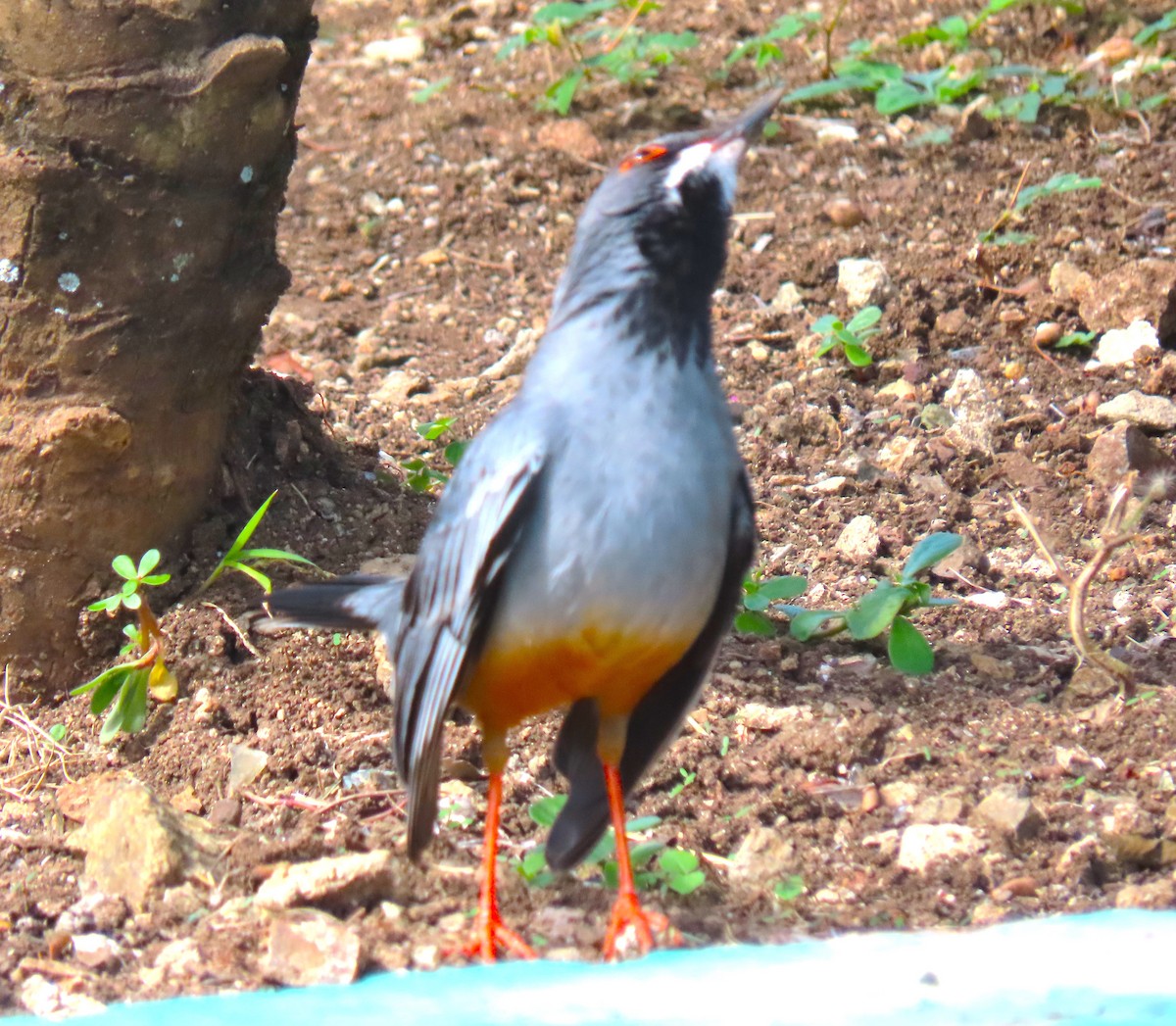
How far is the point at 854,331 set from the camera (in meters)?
5.39

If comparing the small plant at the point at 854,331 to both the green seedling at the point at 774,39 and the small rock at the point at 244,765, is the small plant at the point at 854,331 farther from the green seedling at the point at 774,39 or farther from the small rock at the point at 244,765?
the small rock at the point at 244,765

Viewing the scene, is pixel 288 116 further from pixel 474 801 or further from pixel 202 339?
pixel 474 801

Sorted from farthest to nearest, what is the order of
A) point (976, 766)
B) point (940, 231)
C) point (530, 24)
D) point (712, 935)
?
point (530, 24)
point (940, 231)
point (976, 766)
point (712, 935)

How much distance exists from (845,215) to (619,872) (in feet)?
12.6

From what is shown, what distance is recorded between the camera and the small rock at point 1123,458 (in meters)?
4.73

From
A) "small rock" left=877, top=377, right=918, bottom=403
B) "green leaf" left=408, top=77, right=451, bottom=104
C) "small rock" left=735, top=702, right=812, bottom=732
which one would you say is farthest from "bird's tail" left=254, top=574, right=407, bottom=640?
"green leaf" left=408, top=77, right=451, bottom=104

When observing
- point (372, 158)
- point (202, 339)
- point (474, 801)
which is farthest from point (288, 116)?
point (372, 158)

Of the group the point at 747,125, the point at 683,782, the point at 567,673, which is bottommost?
the point at 683,782

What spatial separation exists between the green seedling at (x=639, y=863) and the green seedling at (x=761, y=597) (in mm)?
792

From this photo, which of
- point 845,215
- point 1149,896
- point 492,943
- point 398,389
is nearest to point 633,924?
point 492,943

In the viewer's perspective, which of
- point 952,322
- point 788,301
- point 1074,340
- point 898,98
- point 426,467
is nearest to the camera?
point 426,467

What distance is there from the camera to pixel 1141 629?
13.5ft

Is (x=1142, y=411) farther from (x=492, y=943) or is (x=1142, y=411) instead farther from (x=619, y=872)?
(x=492, y=943)

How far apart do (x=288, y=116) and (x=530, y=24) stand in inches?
181
